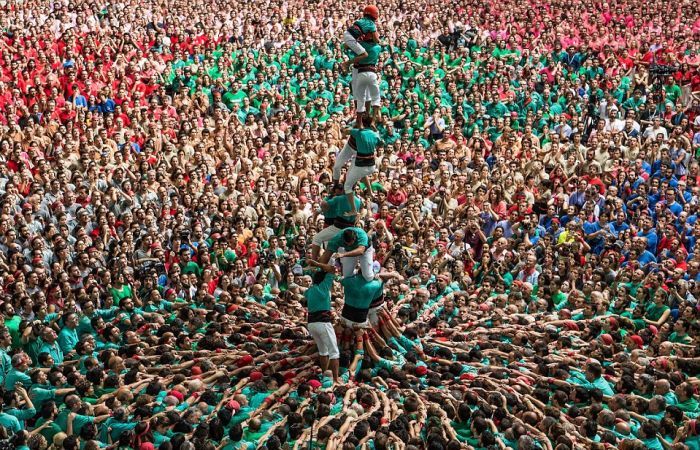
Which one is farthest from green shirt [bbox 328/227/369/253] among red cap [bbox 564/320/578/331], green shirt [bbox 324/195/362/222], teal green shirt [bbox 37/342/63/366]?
teal green shirt [bbox 37/342/63/366]

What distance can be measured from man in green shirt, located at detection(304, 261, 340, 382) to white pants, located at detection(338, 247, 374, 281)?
0.53 metres

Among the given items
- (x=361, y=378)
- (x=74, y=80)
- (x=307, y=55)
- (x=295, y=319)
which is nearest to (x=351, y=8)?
(x=307, y=55)

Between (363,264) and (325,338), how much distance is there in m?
1.30

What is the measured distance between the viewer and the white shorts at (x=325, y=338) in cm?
1697

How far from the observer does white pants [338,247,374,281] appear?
17.4 m

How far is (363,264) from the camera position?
57.2 ft

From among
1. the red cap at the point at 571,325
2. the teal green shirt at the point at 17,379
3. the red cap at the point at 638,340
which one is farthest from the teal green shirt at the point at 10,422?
the red cap at the point at 638,340

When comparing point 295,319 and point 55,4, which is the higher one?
point 55,4

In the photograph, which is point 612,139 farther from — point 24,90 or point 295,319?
point 24,90

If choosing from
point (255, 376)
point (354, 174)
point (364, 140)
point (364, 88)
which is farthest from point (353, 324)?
point (364, 88)

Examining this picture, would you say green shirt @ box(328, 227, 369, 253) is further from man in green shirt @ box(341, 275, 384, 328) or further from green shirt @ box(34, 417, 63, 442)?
green shirt @ box(34, 417, 63, 442)

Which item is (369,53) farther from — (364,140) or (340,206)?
(340,206)

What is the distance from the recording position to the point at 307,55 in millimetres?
30109

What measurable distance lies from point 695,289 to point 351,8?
17.6 meters
